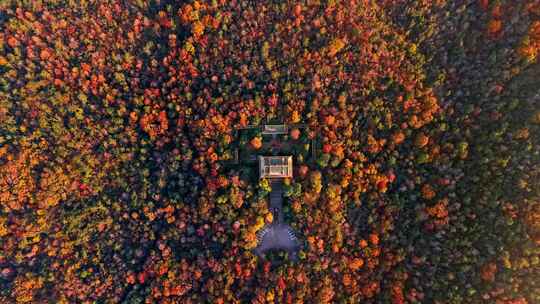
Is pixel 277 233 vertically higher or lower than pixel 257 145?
lower

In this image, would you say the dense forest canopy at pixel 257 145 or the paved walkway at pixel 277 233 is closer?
the dense forest canopy at pixel 257 145

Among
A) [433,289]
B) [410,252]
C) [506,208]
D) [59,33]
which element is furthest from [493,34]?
[59,33]

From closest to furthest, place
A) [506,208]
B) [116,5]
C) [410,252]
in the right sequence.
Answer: [506,208] → [410,252] → [116,5]

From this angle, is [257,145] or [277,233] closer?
[257,145]

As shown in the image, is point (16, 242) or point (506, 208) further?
point (16, 242)

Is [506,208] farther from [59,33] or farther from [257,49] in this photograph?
[59,33]

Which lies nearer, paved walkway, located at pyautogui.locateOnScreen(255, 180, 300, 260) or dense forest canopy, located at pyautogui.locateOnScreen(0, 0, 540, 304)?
dense forest canopy, located at pyautogui.locateOnScreen(0, 0, 540, 304)

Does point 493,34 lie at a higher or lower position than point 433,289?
higher

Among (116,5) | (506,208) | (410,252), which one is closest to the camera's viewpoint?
(506,208)
